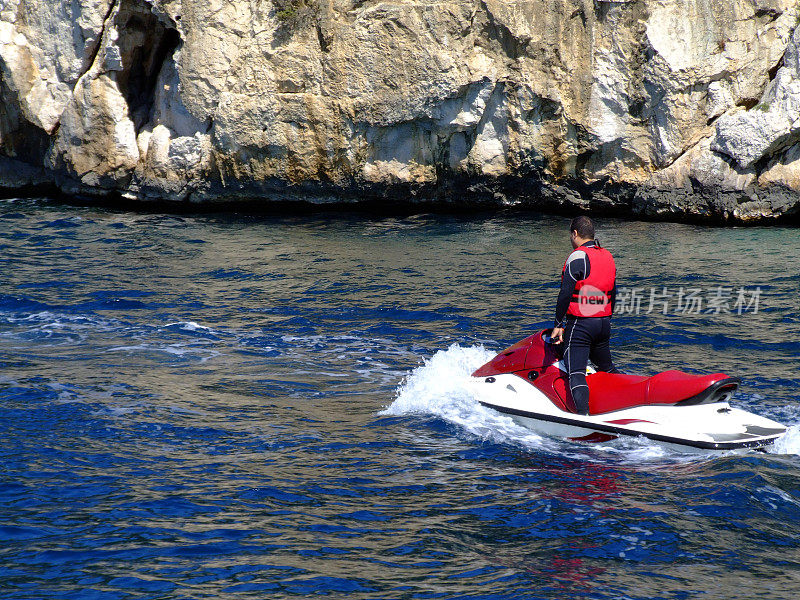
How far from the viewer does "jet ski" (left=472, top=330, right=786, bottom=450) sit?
22.5ft

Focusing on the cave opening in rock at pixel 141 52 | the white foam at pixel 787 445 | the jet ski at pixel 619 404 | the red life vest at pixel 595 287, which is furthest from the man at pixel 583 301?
the cave opening in rock at pixel 141 52

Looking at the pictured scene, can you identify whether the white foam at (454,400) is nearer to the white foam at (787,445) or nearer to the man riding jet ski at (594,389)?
the man riding jet ski at (594,389)

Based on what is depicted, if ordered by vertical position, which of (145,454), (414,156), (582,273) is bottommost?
(145,454)

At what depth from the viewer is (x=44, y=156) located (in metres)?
21.7

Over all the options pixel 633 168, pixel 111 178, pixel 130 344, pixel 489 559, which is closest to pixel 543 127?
pixel 633 168

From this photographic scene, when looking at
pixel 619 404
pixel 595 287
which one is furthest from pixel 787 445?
pixel 595 287

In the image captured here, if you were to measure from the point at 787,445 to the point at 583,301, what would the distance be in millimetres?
2084

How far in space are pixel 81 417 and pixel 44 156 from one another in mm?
16117

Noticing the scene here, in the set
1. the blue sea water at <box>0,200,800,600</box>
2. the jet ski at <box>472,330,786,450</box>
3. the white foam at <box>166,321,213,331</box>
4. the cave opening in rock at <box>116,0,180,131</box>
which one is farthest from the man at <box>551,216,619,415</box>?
the cave opening in rock at <box>116,0,180,131</box>

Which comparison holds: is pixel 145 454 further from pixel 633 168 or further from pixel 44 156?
pixel 44 156

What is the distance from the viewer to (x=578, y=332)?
744 cm

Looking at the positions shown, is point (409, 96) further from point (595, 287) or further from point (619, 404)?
point (619, 404)

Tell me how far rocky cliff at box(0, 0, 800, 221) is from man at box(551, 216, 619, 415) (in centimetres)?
1149

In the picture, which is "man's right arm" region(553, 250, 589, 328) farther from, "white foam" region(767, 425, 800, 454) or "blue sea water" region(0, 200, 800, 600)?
"white foam" region(767, 425, 800, 454)
